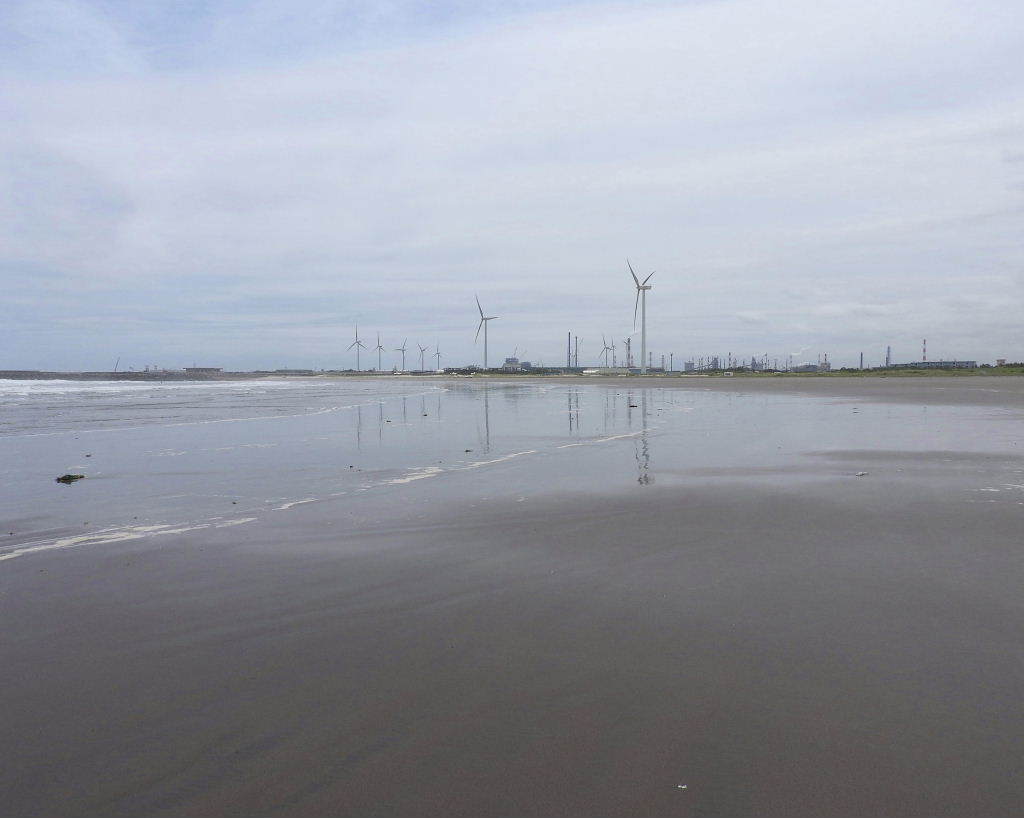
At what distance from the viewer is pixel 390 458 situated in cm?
1466

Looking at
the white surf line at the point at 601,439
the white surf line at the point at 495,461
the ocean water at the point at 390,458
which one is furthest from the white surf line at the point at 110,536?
the white surf line at the point at 601,439

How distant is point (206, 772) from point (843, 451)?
48.1ft

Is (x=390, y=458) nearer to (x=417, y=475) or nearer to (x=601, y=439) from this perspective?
(x=417, y=475)

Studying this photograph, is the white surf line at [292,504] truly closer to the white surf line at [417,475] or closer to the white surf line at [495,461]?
the white surf line at [417,475]

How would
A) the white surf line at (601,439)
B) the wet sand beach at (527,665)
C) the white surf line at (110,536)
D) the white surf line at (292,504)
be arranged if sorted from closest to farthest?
the wet sand beach at (527,665), the white surf line at (110,536), the white surf line at (292,504), the white surf line at (601,439)

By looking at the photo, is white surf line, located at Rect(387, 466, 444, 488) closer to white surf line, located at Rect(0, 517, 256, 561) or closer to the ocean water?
the ocean water

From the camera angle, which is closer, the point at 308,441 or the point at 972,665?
the point at 972,665

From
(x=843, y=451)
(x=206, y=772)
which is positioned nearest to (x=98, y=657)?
(x=206, y=772)

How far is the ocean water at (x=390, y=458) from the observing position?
31.7 feet

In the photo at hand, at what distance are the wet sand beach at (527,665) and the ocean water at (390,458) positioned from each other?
5.31ft

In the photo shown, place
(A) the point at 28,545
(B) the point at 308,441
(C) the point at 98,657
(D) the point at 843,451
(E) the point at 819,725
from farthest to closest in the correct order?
1. (B) the point at 308,441
2. (D) the point at 843,451
3. (A) the point at 28,545
4. (C) the point at 98,657
5. (E) the point at 819,725

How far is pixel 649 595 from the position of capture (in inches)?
229

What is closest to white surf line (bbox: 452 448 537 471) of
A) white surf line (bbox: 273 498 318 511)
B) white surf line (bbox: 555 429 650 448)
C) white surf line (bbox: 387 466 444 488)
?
white surf line (bbox: 387 466 444 488)

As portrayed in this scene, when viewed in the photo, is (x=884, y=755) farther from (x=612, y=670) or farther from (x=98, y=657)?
(x=98, y=657)
